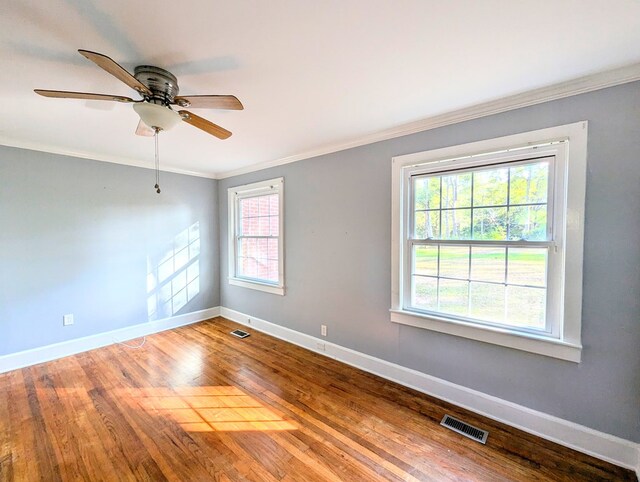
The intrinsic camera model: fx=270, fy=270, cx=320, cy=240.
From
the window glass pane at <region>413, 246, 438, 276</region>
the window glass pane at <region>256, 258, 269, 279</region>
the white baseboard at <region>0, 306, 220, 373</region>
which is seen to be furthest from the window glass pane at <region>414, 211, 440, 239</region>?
the white baseboard at <region>0, 306, 220, 373</region>

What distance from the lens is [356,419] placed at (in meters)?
2.02

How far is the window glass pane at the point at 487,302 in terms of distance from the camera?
6.72 feet

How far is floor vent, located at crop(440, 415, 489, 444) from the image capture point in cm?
183

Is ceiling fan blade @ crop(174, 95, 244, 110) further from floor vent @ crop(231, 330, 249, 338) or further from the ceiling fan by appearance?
floor vent @ crop(231, 330, 249, 338)

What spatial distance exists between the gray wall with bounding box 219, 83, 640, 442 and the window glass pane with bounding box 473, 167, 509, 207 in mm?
287

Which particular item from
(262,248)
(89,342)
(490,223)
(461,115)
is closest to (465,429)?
(490,223)

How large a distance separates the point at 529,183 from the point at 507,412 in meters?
1.66

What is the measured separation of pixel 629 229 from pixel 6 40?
138 inches

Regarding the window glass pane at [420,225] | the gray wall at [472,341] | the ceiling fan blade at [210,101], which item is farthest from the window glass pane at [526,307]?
the ceiling fan blade at [210,101]

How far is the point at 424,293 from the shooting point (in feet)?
7.93

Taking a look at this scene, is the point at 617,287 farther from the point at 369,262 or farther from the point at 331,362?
the point at 331,362

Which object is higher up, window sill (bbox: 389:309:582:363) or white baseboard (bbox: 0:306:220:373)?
window sill (bbox: 389:309:582:363)

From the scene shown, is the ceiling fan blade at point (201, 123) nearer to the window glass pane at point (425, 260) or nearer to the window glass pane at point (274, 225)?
the window glass pane at point (274, 225)

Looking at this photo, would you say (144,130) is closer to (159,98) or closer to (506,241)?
(159,98)
